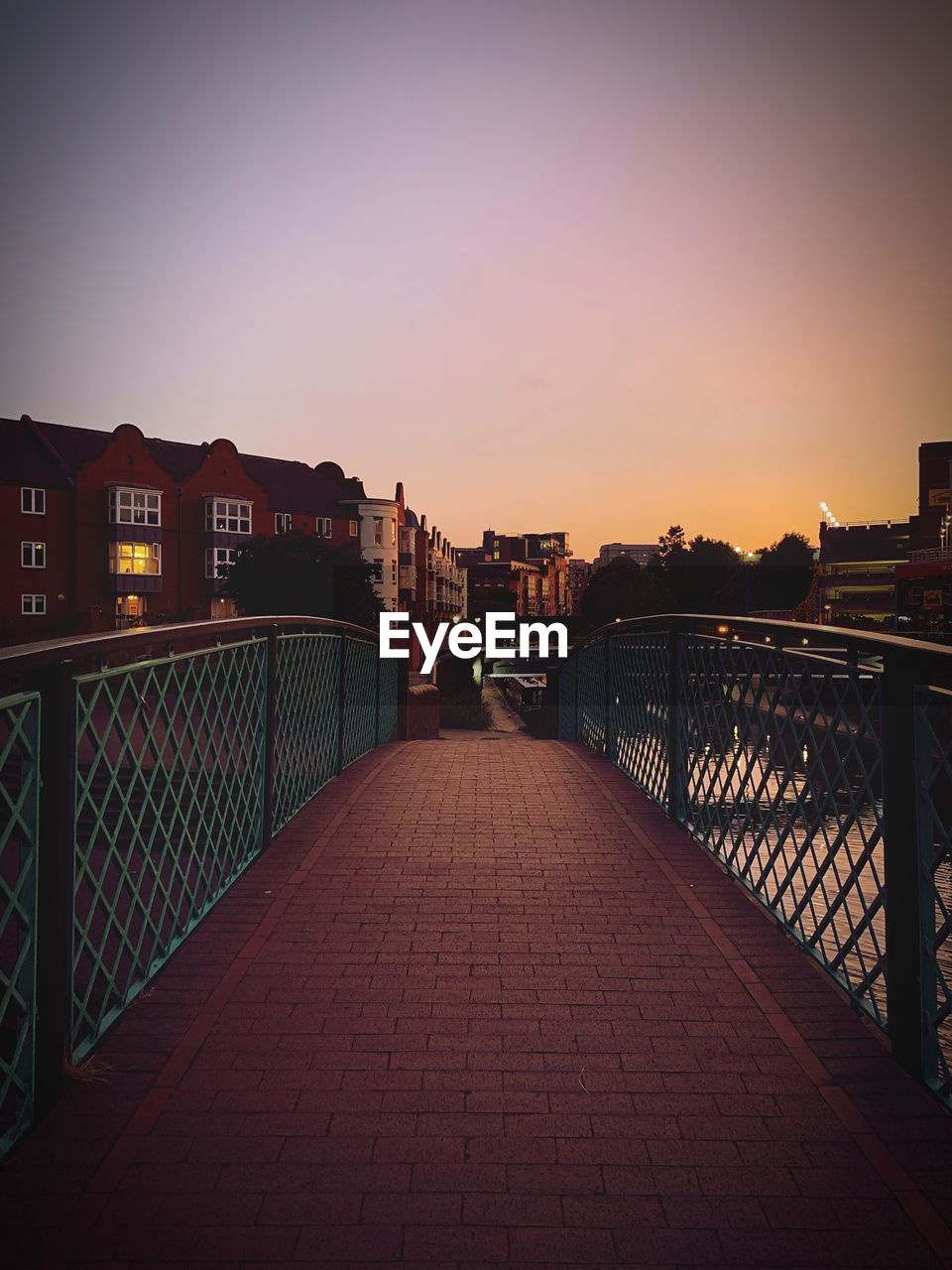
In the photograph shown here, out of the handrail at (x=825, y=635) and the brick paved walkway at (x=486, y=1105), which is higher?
the handrail at (x=825, y=635)

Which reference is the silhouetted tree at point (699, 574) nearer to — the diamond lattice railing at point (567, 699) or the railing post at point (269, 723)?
the diamond lattice railing at point (567, 699)

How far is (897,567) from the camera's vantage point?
4359 cm

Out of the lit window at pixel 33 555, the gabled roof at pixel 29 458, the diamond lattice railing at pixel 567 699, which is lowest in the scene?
the diamond lattice railing at pixel 567 699

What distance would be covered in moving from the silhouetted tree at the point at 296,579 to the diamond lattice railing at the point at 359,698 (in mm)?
26266

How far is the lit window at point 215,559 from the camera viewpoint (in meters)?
50.7

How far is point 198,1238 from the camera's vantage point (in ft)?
7.41

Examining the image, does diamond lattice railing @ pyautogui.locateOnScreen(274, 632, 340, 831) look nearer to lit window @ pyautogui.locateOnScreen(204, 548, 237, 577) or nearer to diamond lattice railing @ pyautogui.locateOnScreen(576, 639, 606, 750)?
diamond lattice railing @ pyautogui.locateOnScreen(576, 639, 606, 750)

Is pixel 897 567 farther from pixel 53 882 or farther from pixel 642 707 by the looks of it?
pixel 53 882

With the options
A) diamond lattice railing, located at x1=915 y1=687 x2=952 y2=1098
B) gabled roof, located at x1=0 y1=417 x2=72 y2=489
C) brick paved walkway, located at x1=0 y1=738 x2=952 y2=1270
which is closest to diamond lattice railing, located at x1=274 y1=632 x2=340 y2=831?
brick paved walkway, located at x1=0 y1=738 x2=952 y2=1270

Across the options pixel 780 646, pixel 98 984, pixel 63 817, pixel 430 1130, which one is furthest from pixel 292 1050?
pixel 780 646

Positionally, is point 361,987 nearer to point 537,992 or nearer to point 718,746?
point 537,992

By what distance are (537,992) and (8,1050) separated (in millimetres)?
2803

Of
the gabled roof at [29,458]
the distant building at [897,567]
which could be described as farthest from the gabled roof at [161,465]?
the distant building at [897,567]

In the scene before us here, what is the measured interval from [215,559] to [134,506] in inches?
213
